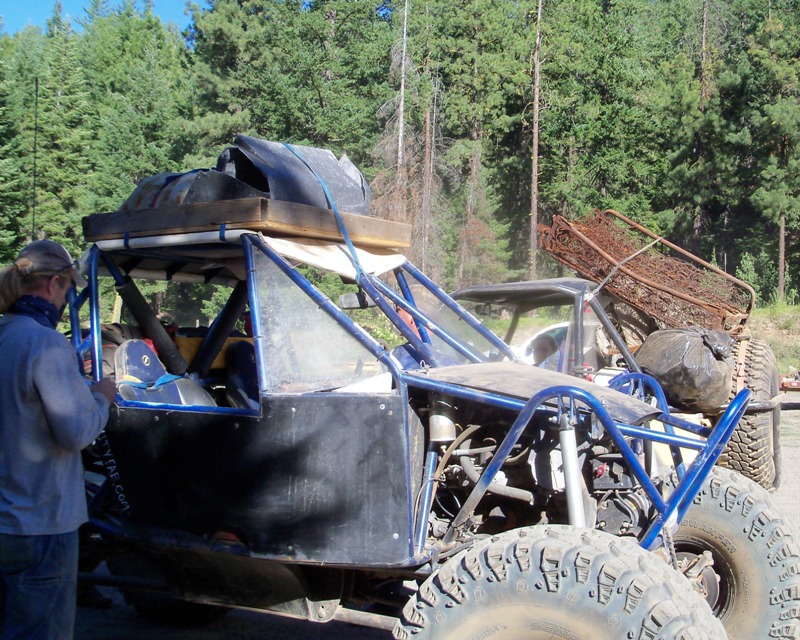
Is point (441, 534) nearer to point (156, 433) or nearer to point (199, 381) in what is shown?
point (156, 433)

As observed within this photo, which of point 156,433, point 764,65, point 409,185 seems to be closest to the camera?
point 156,433

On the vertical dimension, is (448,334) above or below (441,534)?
above

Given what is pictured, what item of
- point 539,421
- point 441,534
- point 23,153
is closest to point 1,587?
point 441,534

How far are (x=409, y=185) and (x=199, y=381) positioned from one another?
97.7ft

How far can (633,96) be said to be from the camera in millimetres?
42281

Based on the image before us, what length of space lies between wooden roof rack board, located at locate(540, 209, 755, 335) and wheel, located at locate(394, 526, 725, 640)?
671cm

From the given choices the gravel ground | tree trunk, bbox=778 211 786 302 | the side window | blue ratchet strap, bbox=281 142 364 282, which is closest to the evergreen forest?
tree trunk, bbox=778 211 786 302

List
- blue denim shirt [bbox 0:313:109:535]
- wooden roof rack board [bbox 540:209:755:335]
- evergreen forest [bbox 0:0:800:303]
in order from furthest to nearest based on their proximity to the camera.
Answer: evergreen forest [bbox 0:0:800:303] → wooden roof rack board [bbox 540:209:755:335] → blue denim shirt [bbox 0:313:109:535]

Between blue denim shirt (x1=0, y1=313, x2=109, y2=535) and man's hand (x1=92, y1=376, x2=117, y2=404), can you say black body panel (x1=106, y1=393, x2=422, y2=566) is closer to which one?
man's hand (x1=92, y1=376, x2=117, y2=404)

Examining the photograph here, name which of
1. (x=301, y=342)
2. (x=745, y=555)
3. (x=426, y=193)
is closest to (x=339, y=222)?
(x=301, y=342)

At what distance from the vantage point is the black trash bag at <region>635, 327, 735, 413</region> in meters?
8.05

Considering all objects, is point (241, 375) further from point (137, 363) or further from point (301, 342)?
point (301, 342)

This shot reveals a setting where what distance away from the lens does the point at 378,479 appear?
3.26 metres

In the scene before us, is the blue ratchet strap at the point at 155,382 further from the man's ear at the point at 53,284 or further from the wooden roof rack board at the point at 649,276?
the wooden roof rack board at the point at 649,276
